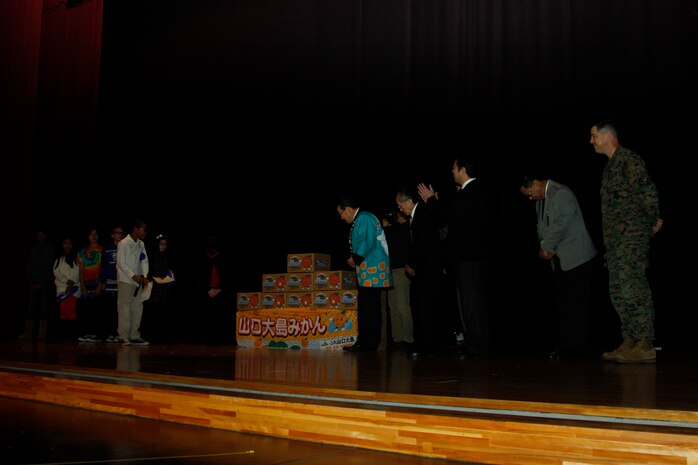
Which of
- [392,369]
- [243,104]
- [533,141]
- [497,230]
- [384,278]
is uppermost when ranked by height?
[243,104]

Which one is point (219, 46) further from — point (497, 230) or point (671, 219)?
point (671, 219)

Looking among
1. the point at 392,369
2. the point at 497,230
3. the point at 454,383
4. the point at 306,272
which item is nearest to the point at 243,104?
the point at 306,272

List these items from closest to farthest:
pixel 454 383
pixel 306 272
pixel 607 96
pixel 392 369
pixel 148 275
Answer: pixel 454 383, pixel 392 369, pixel 607 96, pixel 306 272, pixel 148 275

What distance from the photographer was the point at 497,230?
19.5 ft

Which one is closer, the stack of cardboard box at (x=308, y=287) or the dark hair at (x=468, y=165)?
the dark hair at (x=468, y=165)

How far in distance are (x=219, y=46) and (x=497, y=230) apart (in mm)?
4396

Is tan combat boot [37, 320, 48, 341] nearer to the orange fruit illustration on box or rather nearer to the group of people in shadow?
the orange fruit illustration on box

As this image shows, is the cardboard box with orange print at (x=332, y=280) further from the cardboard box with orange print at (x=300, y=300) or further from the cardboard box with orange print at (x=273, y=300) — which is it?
the cardboard box with orange print at (x=273, y=300)

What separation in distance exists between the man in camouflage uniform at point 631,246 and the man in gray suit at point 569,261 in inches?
21.4

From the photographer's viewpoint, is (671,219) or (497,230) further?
(497,230)

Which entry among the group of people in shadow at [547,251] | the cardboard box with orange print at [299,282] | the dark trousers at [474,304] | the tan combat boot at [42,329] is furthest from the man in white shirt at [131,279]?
the dark trousers at [474,304]

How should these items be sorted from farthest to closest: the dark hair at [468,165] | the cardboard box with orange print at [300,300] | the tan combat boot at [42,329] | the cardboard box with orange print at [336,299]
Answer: the tan combat boot at [42,329] → the cardboard box with orange print at [300,300] → the cardboard box with orange print at [336,299] → the dark hair at [468,165]

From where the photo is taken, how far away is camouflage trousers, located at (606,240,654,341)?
3.44 m

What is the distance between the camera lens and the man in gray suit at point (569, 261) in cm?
415
